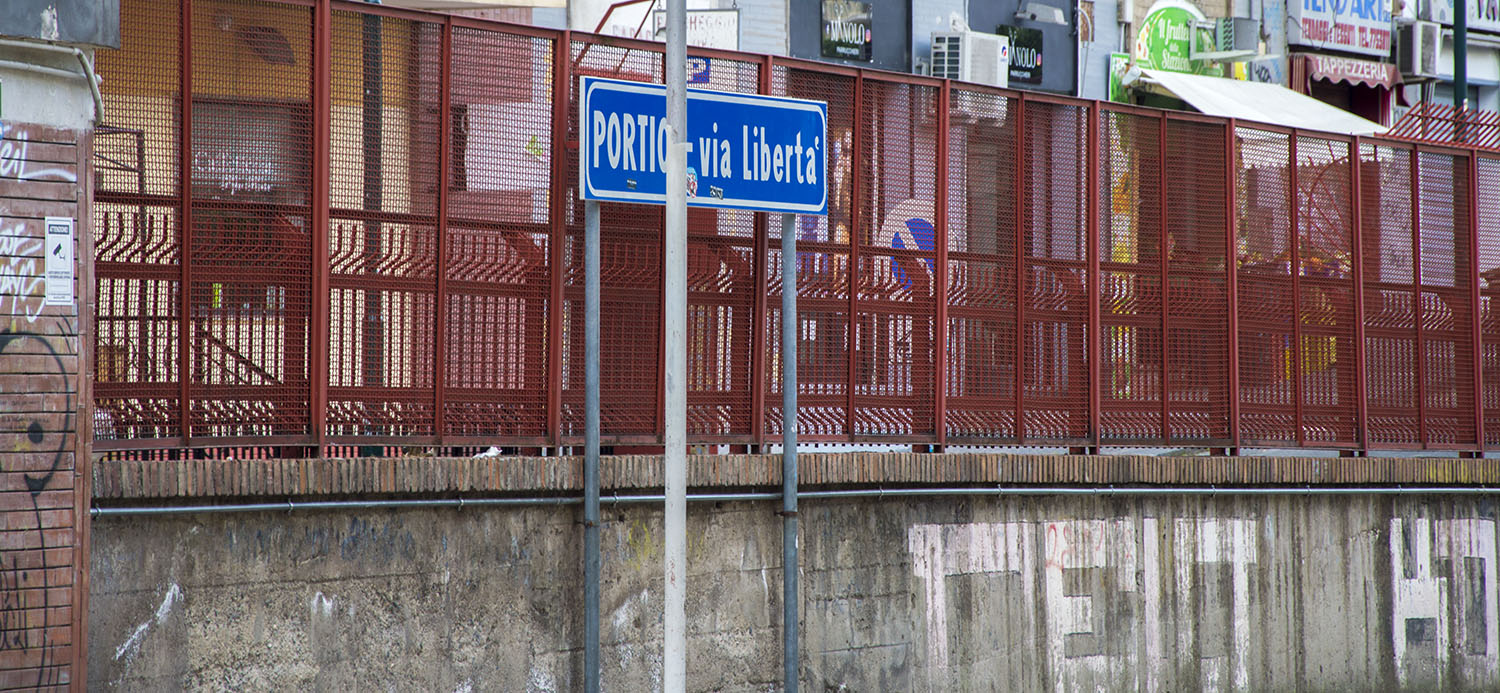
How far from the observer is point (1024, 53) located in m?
19.1

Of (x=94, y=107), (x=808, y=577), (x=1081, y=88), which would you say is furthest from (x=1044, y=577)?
(x=1081, y=88)

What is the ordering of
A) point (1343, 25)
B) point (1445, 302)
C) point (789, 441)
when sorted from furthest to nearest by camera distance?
point (1343, 25), point (1445, 302), point (789, 441)

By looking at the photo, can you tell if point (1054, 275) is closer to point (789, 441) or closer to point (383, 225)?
point (789, 441)

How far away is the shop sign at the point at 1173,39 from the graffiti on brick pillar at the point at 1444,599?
35.7ft

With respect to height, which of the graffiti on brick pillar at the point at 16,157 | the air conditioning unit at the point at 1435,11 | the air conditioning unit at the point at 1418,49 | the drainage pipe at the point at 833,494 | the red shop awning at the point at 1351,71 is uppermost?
the air conditioning unit at the point at 1435,11

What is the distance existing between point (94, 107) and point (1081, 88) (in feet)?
52.1

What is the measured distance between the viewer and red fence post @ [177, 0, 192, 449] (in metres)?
6.14

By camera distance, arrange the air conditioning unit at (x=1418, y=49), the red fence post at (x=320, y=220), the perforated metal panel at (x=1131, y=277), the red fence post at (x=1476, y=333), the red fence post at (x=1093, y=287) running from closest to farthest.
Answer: the red fence post at (x=320, y=220) → the red fence post at (x=1093, y=287) → the perforated metal panel at (x=1131, y=277) → the red fence post at (x=1476, y=333) → the air conditioning unit at (x=1418, y=49)

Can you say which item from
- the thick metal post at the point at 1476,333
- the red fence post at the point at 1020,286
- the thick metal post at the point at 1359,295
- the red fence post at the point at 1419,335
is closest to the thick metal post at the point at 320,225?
the red fence post at the point at 1020,286

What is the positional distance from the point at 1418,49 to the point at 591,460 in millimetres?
19060

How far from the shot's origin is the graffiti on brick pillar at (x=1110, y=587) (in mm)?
8094

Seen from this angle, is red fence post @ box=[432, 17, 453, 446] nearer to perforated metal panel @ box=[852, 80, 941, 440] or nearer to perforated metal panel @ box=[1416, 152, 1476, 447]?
perforated metal panel @ box=[852, 80, 941, 440]

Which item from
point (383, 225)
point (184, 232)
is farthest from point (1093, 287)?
point (184, 232)

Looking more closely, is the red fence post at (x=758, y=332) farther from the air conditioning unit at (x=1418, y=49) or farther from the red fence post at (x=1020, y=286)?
the air conditioning unit at (x=1418, y=49)
